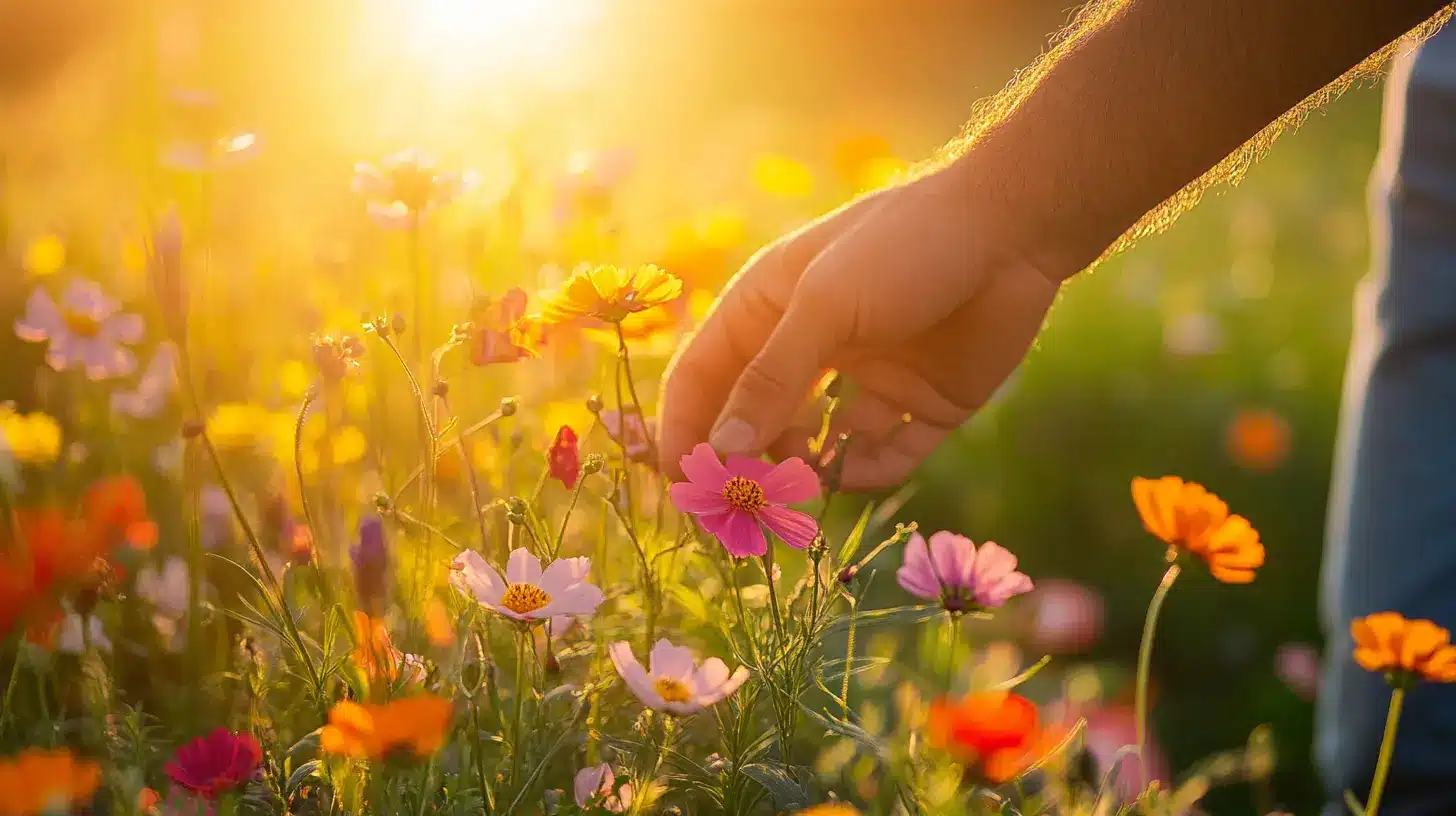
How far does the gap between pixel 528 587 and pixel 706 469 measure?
0.13m

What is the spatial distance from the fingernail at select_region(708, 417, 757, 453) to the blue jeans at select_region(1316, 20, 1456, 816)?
990 millimetres

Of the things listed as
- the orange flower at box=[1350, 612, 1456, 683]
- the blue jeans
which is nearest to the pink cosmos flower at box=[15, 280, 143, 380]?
the orange flower at box=[1350, 612, 1456, 683]

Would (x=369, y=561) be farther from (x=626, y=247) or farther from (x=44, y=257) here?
(x=626, y=247)

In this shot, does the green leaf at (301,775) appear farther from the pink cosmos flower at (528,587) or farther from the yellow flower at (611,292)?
the yellow flower at (611,292)

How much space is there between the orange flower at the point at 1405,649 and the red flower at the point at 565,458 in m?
0.57

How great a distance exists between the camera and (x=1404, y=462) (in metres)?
1.50

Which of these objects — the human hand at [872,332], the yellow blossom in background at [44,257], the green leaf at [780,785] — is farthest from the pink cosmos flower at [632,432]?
the yellow blossom in background at [44,257]

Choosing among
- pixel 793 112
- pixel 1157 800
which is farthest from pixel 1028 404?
pixel 793 112

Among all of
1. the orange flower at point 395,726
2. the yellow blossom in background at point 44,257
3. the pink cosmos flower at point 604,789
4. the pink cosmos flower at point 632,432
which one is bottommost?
the pink cosmos flower at point 604,789

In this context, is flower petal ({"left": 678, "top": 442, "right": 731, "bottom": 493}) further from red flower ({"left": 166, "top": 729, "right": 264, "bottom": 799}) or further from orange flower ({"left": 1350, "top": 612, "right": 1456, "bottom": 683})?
orange flower ({"left": 1350, "top": 612, "right": 1456, "bottom": 683})

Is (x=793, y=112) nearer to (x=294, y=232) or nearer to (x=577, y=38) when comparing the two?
(x=577, y=38)

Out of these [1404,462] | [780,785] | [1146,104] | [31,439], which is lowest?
[1404,462]

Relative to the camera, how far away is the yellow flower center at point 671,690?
72 centimetres

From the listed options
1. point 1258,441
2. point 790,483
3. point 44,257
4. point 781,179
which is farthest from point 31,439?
point 1258,441
